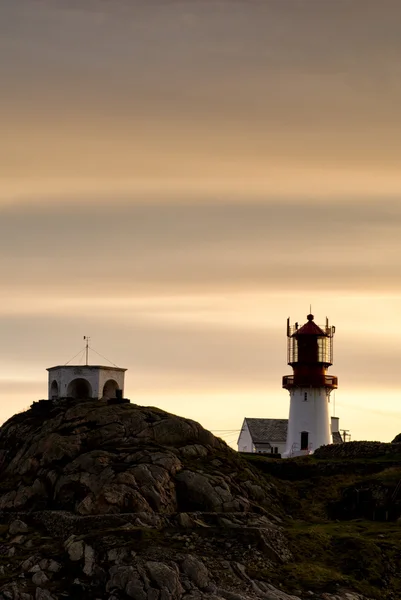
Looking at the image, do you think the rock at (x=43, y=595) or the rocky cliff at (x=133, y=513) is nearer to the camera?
the rock at (x=43, y=595)

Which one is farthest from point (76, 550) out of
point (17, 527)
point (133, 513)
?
point (17, 527)

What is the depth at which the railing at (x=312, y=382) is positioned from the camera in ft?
324

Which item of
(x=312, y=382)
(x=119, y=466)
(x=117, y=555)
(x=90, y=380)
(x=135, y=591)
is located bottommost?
(x=135, y=591)

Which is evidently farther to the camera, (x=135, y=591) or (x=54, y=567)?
(x=54, y=567)

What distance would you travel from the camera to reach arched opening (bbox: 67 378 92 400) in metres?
85.2

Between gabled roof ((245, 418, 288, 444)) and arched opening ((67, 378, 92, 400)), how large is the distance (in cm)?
2954

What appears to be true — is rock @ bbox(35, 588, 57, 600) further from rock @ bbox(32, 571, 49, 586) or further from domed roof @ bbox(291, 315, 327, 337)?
domed roof @ bbox(291, 315, 327, 337)

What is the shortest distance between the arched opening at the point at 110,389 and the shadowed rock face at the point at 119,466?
19.8ft

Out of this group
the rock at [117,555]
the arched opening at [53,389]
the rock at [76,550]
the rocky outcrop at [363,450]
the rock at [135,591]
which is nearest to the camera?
the rock at [135,591]

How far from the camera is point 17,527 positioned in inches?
2645

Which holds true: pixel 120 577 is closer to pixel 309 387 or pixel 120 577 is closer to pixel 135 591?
pixel 135 591

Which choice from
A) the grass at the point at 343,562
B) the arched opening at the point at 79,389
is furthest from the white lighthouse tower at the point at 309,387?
the grass at the point at 343,562

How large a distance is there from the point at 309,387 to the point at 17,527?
119 feet

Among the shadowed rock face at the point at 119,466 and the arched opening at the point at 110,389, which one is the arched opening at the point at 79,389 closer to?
the arched opening at the point at 110,389
